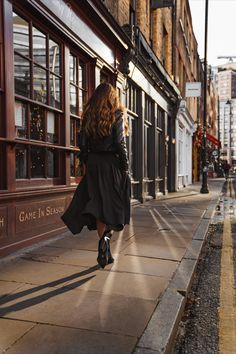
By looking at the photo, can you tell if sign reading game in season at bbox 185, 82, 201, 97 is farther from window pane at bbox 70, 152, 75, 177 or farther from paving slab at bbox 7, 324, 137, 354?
paving slab at bbox 7, 324, 137, 354

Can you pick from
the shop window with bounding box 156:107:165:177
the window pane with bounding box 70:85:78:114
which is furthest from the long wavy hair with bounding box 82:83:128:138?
the shop window with bounding box 156:107:165:177

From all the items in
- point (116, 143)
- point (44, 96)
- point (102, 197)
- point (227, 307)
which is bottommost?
point (227, 307)

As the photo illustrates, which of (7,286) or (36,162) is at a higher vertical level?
(36,162)

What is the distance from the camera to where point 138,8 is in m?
12.4

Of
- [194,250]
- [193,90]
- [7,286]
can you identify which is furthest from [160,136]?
[7,286]

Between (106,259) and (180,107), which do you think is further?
(180,107)

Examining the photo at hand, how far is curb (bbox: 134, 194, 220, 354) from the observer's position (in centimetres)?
272

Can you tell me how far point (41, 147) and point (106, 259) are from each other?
2637 millimetres

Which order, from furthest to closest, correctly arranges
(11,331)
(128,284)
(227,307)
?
(128,284), (227,307), (11,331)

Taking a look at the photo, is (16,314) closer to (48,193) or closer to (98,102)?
(98,102)

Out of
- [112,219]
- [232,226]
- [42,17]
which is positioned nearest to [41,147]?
[42,17]

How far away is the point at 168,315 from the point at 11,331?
4.15 ft

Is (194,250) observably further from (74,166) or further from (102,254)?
(74,166)

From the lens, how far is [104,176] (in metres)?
4.46
